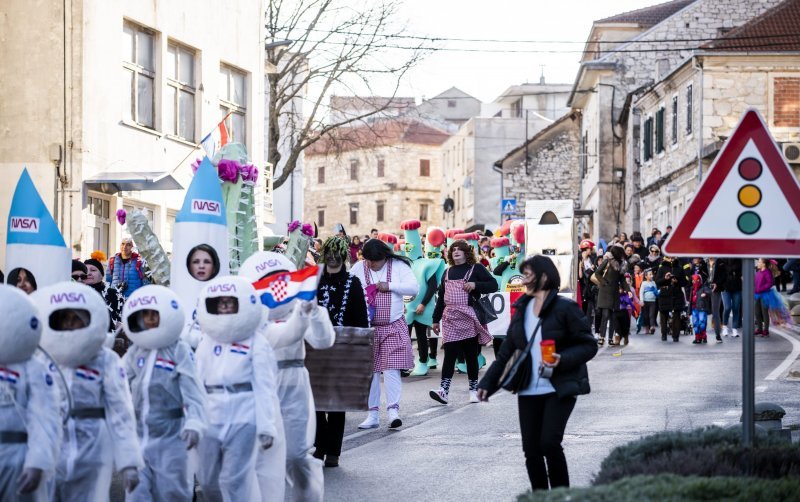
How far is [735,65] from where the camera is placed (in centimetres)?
4222

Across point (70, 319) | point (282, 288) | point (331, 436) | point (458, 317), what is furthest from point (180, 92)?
point (70, 319)

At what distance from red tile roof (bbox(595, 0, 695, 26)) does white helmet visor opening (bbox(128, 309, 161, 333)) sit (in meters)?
52.6

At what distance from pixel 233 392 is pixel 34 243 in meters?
3.26

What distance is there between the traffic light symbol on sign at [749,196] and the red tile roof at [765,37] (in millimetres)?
36163

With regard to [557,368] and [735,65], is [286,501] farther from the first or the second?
[735,65]

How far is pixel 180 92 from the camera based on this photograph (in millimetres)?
28016

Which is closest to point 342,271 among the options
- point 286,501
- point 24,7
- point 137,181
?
point 286,501

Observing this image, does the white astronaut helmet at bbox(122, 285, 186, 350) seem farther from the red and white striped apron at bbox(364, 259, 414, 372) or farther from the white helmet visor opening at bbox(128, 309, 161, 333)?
the red and white striped apron at bbox(364, 259, 414, 372)

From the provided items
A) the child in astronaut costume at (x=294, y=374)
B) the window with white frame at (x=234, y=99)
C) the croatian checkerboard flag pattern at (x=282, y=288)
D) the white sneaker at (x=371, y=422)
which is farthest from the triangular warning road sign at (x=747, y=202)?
the window with white frame at (x=234, y=99)

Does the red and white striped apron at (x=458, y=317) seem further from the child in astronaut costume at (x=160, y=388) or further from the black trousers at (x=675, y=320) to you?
the black trousers at (x=675, y=320)

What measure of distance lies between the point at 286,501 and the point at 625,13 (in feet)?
173

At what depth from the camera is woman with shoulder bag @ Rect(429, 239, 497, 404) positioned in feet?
53.5

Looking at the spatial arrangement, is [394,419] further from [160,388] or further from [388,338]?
[160,388]

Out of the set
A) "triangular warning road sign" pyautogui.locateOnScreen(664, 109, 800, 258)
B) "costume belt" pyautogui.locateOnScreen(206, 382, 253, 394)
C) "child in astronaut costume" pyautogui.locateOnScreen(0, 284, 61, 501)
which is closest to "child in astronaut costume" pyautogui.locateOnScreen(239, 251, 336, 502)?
"costume belt" pyautogui.locateOnScreen(206, 382, 253, 394)
